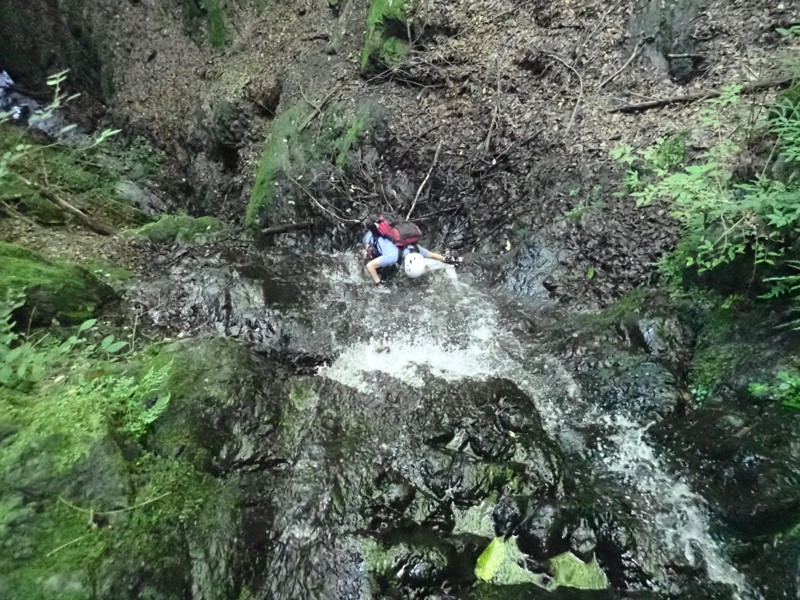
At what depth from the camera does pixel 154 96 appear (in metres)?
10.5

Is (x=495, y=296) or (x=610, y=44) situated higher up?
(x=610, y=44)

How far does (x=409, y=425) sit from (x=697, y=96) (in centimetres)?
528

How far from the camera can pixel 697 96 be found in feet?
19.5

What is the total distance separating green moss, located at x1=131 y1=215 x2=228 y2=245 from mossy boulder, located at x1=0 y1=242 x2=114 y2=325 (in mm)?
1712

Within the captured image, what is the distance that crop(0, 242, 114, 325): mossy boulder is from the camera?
4.43 metres

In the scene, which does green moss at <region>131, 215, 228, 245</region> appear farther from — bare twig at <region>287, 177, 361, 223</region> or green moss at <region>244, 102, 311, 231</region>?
bare twig at <region>287, 177, 361, 223</region>

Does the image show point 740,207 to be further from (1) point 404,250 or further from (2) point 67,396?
(2) point 67,396

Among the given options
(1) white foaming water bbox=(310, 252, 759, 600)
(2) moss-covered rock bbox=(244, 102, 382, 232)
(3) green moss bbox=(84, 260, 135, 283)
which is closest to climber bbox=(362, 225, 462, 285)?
(1) white foaming water bbox=(310, 252, 759, 600)

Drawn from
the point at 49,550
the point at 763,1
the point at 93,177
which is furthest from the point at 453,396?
the point at 93,177

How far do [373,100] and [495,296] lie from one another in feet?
13.0

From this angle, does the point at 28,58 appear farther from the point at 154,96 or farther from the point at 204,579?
the point at 204,579

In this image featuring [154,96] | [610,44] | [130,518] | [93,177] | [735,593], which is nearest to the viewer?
[130,518]

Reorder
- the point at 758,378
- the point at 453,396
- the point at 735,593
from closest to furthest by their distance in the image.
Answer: the point at 735,593
the point at 758,378
the point at 453,396

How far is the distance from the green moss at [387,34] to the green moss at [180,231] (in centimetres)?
383
